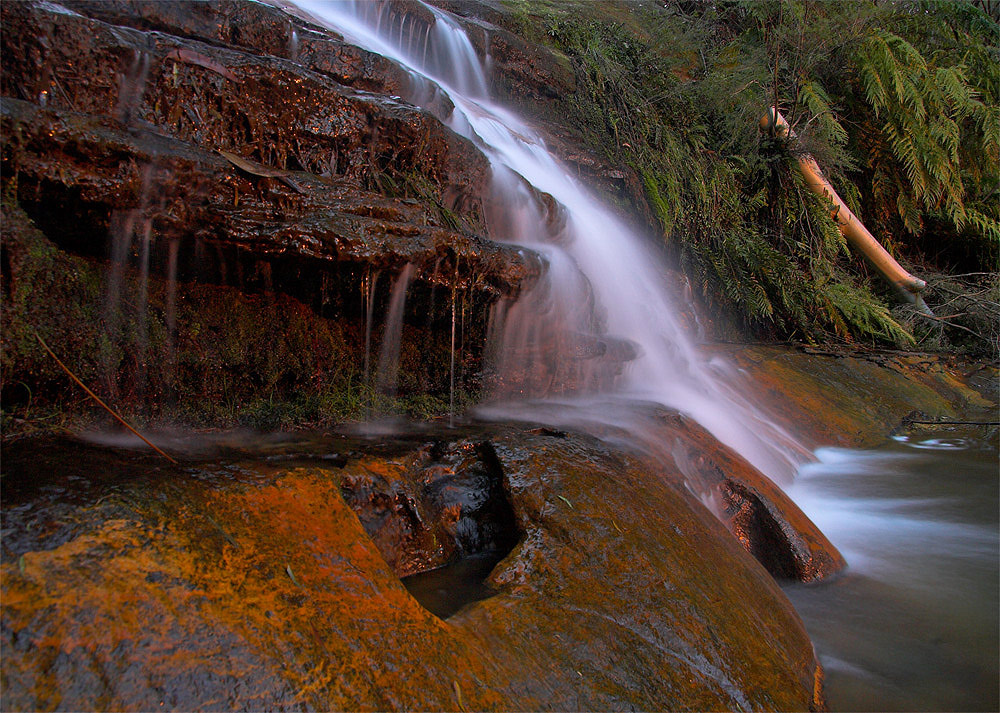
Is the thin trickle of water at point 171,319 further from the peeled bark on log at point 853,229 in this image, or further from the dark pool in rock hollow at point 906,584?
the peeled bark on log at point 853,229

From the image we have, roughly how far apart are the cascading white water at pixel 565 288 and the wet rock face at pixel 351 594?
1388 millimetres

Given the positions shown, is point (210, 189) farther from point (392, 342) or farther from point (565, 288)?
point (565, 288)

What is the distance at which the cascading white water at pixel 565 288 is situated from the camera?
4352 millimetres

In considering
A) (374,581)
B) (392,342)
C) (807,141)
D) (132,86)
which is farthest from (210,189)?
(807,141)

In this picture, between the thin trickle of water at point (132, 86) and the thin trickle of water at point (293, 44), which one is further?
the thin trickle of water at point (293, 44)

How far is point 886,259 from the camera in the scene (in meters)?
9.03

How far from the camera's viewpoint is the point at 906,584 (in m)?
3.21

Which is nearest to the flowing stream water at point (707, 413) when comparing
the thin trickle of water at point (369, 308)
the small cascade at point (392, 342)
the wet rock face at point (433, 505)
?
the wet rock face at point (433, 505)

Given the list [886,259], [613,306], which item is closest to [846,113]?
[886,259]

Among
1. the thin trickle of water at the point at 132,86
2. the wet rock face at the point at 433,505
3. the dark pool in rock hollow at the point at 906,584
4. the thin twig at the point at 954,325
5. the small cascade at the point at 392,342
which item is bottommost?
the dark pool in rock hollow at the point at 906,584

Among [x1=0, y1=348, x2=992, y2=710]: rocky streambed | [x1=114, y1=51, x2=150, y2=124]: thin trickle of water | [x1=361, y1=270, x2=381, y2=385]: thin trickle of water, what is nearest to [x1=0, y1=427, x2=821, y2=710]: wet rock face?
[x1=0, y1=348, x2=992, y2=710]: rocky streambed

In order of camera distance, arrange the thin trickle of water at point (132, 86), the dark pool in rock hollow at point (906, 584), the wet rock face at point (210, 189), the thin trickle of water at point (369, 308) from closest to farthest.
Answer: the dark pool in rock hollow at point (906, 584) → the wet rock face at point (210, 189) → the thin trickle of water at point (132, 86) → the thin trickle of water at point (369, 308)

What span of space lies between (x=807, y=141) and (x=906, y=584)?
6.76 m

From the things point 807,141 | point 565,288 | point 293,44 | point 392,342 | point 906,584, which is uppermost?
point 807,141
